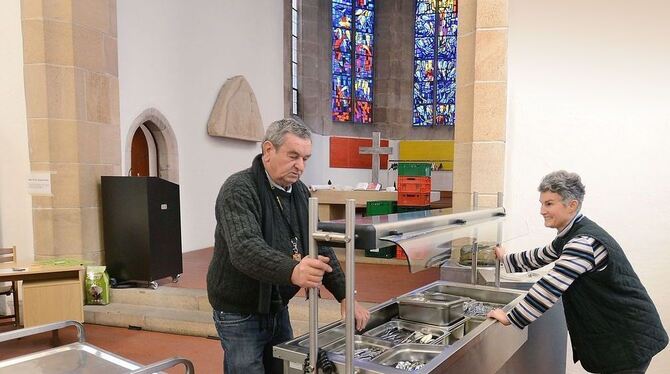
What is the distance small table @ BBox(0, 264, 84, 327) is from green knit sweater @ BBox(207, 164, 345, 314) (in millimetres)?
3141

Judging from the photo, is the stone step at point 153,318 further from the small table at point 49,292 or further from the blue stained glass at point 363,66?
the blue stained glass at point 363,66

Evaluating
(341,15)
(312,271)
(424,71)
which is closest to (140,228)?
(312,271)

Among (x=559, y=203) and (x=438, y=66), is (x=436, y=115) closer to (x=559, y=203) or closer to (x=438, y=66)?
(x=438, y=66)

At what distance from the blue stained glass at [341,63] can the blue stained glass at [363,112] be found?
93 centimetres

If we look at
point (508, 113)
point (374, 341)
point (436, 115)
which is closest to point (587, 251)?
point (374, 341)

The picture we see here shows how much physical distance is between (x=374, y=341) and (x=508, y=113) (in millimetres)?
2414

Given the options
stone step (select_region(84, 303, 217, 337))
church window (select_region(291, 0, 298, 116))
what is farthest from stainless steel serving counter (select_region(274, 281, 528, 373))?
church window (select_region(291, 0, 298, 116))

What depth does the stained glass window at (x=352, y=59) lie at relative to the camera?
12.8 meters

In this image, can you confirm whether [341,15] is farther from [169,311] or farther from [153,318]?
[153,318]

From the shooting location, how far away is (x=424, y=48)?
1367cm

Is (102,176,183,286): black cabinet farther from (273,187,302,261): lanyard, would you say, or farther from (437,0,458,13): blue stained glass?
(437,0,458,13): blue stained glass

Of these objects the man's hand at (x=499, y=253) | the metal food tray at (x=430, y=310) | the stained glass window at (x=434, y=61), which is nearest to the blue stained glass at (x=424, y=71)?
the stained glass window at (x=434, y=61)

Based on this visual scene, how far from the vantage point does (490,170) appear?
3.75 meters

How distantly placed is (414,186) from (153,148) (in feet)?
12.4
